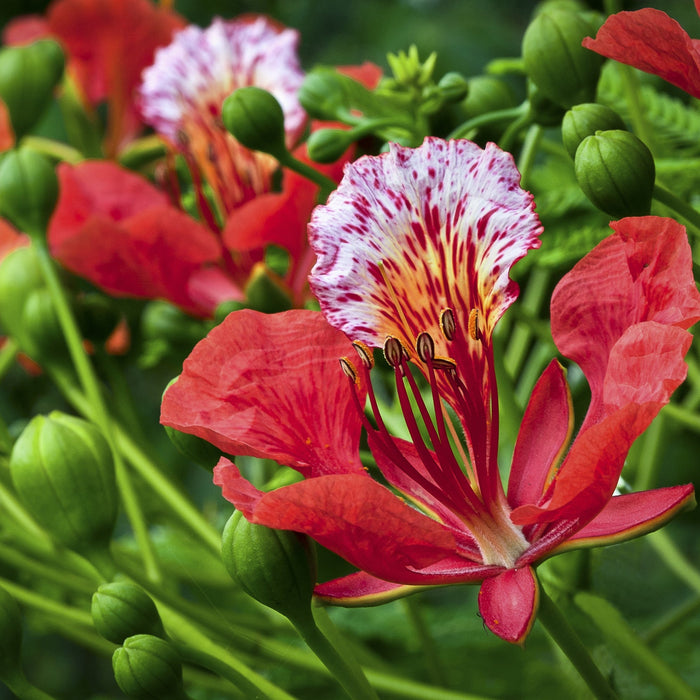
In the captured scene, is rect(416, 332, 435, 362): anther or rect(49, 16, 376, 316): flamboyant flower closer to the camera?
rect(416, 332, 435, 362): anther

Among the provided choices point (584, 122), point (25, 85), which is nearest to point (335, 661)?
point (584, 122)

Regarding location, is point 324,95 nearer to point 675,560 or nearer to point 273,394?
point 273,394

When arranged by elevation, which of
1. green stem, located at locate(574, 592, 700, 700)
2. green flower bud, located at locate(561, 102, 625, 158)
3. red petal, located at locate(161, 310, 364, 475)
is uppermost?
green flower bud, located at locate(561, 102, 625, 158)

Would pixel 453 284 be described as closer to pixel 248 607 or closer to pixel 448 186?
pixel 448 186

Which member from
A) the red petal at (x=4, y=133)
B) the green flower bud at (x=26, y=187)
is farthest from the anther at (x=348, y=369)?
the red petal at (x=4, y=133)

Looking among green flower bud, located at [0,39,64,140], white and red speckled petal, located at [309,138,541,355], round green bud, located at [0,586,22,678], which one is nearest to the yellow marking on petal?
white and red speckled petal, located at [309,138,541,355]

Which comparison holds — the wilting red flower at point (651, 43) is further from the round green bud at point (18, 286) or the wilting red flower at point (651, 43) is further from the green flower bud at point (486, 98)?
the round green bud at point (18, 286)

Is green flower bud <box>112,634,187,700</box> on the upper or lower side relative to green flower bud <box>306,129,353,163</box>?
lower

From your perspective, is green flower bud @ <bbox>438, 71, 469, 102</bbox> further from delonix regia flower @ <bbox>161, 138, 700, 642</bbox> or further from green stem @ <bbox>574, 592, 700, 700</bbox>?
green stem @ <bbox>574, 592, 700, 700</bbox>

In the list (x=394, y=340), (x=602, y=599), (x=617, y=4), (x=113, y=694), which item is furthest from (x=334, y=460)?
(x=113, y=694)

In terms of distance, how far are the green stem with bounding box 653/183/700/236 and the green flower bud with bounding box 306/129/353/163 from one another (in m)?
0.16

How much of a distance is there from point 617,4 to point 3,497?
0.42m

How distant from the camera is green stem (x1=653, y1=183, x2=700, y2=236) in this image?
0.46 metres

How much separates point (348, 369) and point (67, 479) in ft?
0.51
